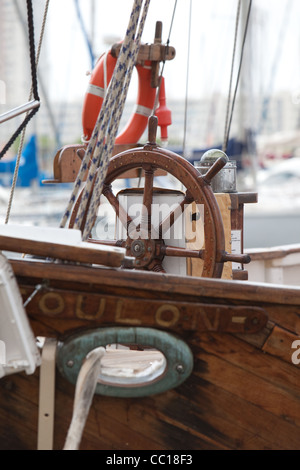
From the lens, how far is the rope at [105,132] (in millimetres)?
1653

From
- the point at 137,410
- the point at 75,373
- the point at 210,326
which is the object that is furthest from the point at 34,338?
the point at 210,326

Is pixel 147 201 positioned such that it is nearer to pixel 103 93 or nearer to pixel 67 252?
pixel 67 252

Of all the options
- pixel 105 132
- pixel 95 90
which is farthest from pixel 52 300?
pixel 95 90

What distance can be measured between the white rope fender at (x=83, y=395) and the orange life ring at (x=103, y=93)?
181cm

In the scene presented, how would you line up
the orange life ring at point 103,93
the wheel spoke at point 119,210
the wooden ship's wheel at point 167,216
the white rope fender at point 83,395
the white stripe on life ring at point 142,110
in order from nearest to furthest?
the white rope fender at point 83,395 < the wooden ship's wheel at point 167,216 < the wheel spoke at point 119,210 < the orange life ring at point 103,93 < the white stripe on life ring at point 142,110

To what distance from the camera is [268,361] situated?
5.01 feet

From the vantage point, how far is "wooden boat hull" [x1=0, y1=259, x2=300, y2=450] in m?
1.46

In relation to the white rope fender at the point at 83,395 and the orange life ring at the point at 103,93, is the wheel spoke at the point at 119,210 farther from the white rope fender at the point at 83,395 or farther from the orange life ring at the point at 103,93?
the white rope fender at the point at 83,395

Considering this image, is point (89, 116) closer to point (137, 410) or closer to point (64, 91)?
point (137, 410)

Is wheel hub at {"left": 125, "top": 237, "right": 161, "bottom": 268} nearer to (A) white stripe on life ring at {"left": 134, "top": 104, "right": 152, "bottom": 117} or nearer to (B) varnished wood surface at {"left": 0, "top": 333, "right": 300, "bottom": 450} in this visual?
(B) varnished wood surface at {"left": 0, "top": 333, "right": 300, "bottom": 450}

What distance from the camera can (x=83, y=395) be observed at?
1399 mm

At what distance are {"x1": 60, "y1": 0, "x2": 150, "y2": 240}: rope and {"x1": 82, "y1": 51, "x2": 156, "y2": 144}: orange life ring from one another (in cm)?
123

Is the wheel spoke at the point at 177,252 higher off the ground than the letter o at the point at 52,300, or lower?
higher

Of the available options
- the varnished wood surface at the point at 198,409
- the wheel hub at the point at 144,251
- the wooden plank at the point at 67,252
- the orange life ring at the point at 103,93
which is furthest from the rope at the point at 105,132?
the orange life ring at the point at 103,93
